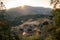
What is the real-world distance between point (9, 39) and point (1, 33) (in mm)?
971

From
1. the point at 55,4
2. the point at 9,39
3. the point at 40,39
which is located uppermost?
the point at 55,4

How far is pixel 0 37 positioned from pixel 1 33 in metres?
0.25

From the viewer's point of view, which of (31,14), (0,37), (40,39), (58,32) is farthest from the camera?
(31,14)

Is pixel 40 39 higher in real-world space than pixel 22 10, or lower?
higher

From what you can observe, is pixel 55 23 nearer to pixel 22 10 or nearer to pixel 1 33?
pixel 1 33

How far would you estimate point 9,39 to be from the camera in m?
14.4

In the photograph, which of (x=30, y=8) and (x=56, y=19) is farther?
(x=30, y=8)

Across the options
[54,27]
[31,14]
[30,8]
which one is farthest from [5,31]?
[30,8]

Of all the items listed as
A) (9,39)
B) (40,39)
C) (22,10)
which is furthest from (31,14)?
(9,39)

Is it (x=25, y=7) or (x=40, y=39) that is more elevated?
(x=40, y=39)

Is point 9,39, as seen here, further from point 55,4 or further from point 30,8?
point 30,8

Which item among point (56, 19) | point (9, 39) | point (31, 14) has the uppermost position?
point (56, 19)

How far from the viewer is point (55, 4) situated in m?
11.1

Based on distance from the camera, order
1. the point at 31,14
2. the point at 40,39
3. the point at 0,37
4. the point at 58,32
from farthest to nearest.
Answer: the point at 31,14
the point at 40,39
the point at 0,37
the point at 58,32
